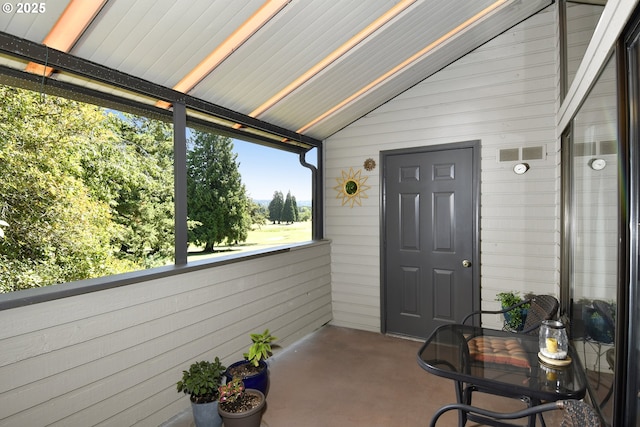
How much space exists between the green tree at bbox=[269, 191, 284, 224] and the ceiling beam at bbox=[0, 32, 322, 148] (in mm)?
4650

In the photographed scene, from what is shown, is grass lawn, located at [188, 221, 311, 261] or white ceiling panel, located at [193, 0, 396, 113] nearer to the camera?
white ceiling panel, located at [193, 0, 396, 113]

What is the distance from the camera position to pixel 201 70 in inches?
93.7

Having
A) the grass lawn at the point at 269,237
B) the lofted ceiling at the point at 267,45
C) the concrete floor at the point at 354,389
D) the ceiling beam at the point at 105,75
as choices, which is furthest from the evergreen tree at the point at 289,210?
the ceiling beam at the point at 105,75

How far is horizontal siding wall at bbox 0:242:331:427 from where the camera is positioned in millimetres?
1663

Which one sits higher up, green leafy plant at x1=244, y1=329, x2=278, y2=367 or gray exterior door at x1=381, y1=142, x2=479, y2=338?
gray exterior door at x1=381, y1=142, x2=479, y2=338

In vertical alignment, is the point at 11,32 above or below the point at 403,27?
below

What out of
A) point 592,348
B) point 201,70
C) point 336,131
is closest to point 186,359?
point 201,70

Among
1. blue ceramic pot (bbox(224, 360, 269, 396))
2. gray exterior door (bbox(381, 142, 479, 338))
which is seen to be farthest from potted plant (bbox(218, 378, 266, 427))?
gray exterior door (bbox(381, 142, 479, 338))

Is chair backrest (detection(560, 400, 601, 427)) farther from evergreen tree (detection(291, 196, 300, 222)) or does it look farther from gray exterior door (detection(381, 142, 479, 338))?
evergreen tree (detection(291, 196, 300, 222))

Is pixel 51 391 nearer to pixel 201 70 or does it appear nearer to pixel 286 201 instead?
pixel 201 70

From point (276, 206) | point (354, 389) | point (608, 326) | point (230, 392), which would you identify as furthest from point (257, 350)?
point (276, 206)

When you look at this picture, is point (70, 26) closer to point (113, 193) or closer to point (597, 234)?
point (597, 234)

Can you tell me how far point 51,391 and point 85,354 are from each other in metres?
0.21

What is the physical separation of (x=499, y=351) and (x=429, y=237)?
6.61 ft
